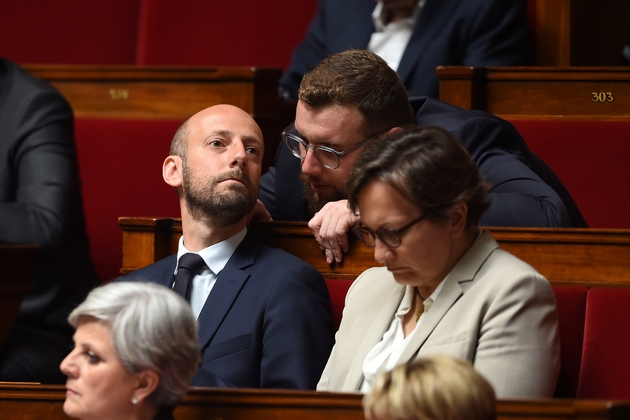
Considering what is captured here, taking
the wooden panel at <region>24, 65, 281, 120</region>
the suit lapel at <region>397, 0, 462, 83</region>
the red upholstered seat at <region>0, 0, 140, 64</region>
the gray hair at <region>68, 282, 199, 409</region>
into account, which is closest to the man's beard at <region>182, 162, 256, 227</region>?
the gray hair at <region>68, 282, 199, 409</region>

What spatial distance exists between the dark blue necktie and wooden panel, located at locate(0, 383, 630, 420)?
0.94ft

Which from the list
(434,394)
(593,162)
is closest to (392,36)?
(593,162)

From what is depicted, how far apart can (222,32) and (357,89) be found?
104cm

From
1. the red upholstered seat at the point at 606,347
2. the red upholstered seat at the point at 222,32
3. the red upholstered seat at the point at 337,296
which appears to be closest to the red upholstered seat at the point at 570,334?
the red upholstered seat at the point at 606,347

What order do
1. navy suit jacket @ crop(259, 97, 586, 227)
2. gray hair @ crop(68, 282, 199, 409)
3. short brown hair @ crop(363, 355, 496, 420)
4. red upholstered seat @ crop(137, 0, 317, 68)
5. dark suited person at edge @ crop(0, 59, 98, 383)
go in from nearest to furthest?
short brown hair @ crop(363, 355, 496, 420) < gray hair @ crop(68, 282, 199, 409) < navy suit jacket @ crop(259, 97, 586, 227) < dark suited person at edge @ crop(0, 59, 98, 383) < red upholstered seat @ crop(137, 0, 317, 68)

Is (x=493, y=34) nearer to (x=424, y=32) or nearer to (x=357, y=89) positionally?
(x=424, y=32)

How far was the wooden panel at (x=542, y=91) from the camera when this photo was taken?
1.60 m

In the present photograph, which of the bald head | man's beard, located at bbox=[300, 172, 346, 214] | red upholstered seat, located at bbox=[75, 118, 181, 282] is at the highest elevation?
the bald head

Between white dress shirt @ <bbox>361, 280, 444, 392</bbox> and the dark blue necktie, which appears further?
the dark blue necktie

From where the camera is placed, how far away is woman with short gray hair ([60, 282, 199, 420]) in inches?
34.0

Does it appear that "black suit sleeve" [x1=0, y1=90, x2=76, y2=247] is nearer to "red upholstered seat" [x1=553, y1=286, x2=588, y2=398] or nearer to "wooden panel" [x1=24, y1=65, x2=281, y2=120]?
"wooden panel" [x1=24, y1=65, x2=281, y2=120]

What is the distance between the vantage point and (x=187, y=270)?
1.21m

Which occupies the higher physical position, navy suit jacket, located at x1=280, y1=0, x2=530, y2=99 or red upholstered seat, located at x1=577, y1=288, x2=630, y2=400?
navy suit jacket, located at x1=280, y1=0, x2=530, y2=99

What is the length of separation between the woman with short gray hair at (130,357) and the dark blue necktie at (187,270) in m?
0.31
